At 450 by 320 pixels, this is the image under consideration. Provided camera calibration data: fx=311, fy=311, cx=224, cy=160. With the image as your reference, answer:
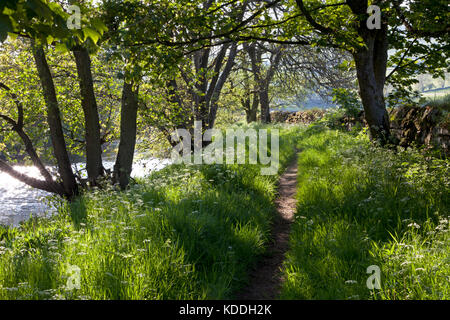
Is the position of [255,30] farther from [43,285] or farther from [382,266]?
[43,285]

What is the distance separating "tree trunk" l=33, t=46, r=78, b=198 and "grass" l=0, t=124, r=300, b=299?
11.1 ft

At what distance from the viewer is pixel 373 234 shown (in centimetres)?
404

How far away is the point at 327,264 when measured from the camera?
351 centimetres

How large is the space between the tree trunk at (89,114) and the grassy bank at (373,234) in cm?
576

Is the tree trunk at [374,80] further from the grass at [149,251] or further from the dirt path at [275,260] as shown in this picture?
the grass at [149,251]

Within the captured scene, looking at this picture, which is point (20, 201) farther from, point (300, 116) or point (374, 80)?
point (300, 116)

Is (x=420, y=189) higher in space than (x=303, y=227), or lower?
higher

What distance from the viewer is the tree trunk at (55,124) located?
8172 mm

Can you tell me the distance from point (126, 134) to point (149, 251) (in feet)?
19.7

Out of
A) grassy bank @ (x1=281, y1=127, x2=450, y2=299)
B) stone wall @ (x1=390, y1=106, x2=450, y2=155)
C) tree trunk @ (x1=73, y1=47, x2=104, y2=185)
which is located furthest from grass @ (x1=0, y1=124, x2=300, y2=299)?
stone wall @ (x1=390, y1=106, x2=450, y2=155)

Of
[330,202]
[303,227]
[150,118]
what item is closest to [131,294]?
[303,227]
